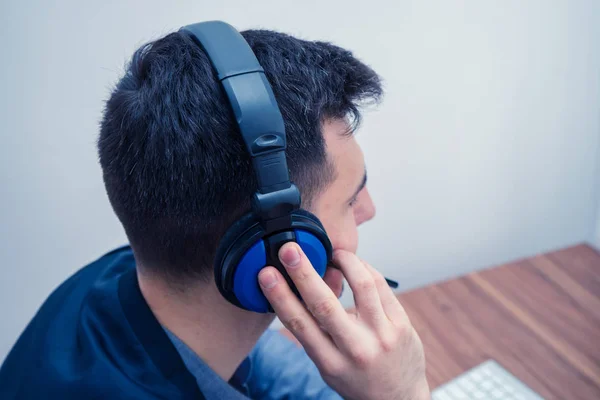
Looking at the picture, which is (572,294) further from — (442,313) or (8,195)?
(8,195)

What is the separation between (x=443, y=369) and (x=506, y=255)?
2.02 feet

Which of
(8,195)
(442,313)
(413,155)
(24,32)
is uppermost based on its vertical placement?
(24,32)

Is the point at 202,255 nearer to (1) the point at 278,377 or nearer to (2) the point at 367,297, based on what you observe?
(2) the point at 367,297

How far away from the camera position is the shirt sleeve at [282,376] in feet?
3.00

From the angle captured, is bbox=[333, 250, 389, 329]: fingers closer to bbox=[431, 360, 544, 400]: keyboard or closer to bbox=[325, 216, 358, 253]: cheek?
bbox=[325, 216, 358, 253]: cheek

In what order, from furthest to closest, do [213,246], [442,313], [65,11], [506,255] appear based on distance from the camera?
[506,255]
[442,313]
[65,11]
[213,246]

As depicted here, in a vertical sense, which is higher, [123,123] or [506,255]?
[123,123]

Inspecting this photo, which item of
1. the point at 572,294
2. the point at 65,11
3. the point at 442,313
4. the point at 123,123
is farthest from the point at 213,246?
the point at 572,294

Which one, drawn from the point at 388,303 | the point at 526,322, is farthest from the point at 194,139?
the point at 526,322

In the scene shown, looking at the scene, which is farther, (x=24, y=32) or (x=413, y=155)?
(x=413, y=155)

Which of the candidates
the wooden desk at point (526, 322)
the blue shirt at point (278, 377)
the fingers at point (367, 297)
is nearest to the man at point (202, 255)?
the fingers at point (367, 297)

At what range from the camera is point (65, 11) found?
892 millimetres

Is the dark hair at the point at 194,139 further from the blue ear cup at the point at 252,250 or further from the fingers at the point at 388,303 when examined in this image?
the fingers at the point at 388,303

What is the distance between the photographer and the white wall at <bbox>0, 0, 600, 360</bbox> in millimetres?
940
